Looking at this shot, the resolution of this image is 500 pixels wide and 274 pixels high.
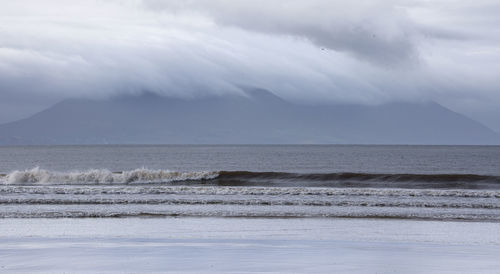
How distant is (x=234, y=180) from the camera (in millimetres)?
55844

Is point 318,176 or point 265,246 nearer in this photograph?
point 265,246

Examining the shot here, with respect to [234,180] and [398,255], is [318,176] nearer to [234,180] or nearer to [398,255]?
[234,180]

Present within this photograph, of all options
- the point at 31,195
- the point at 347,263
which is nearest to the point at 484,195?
the point at 347,263

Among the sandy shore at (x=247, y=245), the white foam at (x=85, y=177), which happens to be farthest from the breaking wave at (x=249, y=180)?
the sandy shore at (x=247, y=245)

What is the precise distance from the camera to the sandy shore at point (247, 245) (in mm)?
15344

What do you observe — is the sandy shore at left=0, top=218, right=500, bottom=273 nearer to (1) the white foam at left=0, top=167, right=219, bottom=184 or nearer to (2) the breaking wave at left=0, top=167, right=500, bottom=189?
(2) the breaking wave at left=0, top=167, right=500, bottom=189

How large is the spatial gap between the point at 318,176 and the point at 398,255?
133 feet

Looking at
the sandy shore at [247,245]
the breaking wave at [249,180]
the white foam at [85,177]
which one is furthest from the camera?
the white foam at [85,177]

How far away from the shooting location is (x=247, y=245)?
59.9ft

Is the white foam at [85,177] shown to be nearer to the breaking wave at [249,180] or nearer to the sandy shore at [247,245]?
the breaking wave at [249,180]

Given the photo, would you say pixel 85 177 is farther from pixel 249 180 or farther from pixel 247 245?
pixel 247 245

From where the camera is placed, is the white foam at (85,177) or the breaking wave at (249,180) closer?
the breaking wave at (249,180)

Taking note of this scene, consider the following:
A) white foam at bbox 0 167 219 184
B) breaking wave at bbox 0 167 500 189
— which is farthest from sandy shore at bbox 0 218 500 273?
white foam at bbox 0 167 219 184

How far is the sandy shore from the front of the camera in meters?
15.3
